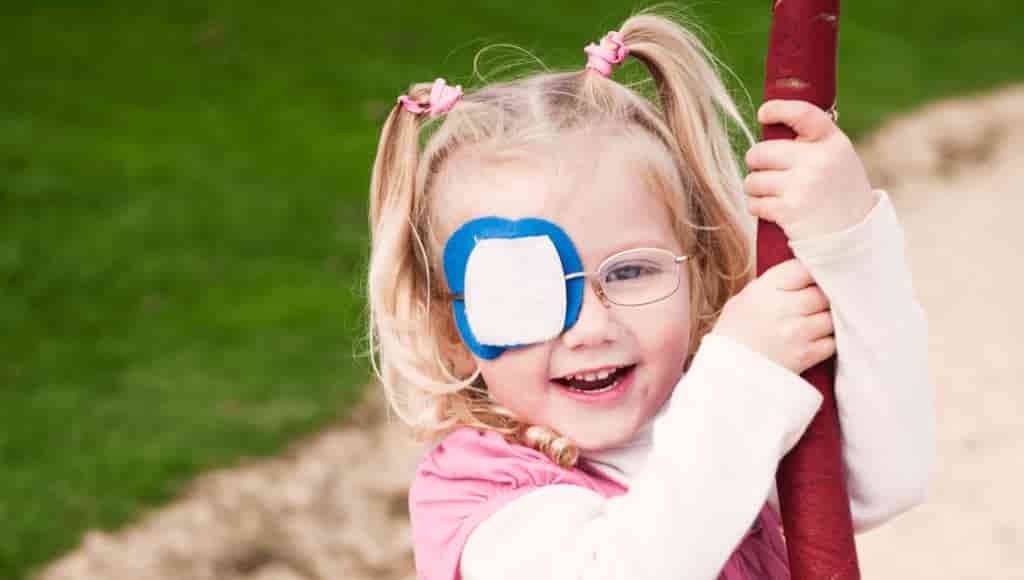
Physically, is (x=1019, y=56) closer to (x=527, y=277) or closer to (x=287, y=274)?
(x=287, y=274)

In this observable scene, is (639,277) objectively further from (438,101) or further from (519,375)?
(438,101)

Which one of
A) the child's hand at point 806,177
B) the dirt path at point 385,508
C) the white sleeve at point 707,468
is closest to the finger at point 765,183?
the child's hand at point 806,177

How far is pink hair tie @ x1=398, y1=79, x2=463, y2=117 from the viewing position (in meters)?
2.39

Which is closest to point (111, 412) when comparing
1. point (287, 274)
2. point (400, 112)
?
point (287, 274)

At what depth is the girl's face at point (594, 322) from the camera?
2135mm

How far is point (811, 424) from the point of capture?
185 centimetres

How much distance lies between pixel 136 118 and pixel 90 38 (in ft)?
6.00

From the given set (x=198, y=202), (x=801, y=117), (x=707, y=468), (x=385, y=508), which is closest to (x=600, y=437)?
(x=707, y=468)

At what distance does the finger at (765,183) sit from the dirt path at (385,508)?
3.56 m

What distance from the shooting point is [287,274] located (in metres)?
8.15

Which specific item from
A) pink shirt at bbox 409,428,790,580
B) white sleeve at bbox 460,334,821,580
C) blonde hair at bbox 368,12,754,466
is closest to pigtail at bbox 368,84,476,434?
blonde hair at bbox 368,12,754,466

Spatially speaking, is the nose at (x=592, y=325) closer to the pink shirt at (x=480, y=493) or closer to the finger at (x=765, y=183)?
the pink shirt at (x=480, y=493)

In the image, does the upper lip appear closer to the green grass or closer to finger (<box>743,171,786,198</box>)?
finger (<box>743,171,786,198</box>)

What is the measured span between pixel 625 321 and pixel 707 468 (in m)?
0.38
